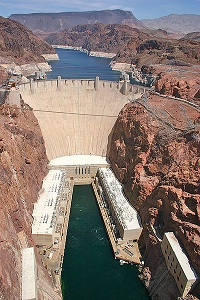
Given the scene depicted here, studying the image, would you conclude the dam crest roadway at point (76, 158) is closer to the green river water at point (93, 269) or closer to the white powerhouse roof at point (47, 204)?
the white powerhouse roof at point (47, 204)

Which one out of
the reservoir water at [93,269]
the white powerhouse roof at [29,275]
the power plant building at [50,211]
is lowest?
the reservoir water at [93,269]

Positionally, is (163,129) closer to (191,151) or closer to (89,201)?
(191,151)

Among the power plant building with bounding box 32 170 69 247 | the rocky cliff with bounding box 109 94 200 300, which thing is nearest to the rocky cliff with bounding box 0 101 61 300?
the power plant building with bounding box 32 170 69 247

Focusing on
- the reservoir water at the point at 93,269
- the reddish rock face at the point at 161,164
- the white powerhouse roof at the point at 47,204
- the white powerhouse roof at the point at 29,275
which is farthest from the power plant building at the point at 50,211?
the reddish rock face at the point at 161,164

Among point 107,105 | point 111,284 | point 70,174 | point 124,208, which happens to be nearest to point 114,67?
point 107,105

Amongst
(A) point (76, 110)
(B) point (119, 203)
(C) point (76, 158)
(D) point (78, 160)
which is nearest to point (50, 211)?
(B) point (119, 203)

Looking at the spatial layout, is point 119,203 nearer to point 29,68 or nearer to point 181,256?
point 181,256
